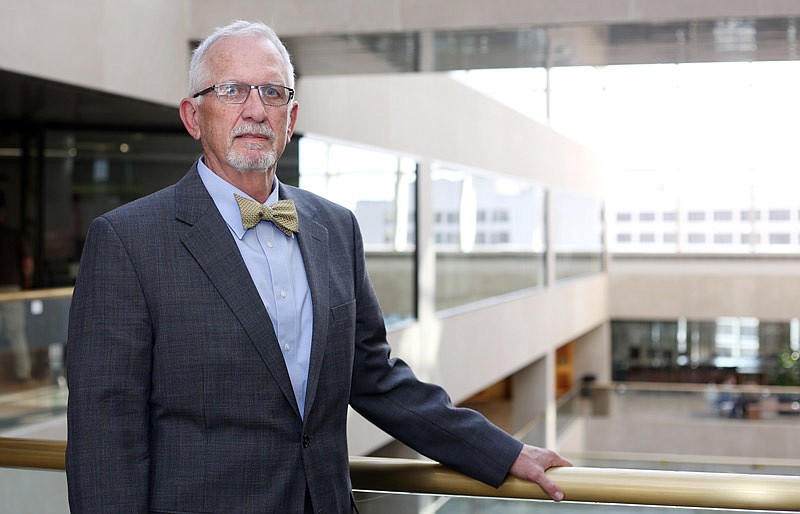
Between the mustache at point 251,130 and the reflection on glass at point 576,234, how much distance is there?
2334cm

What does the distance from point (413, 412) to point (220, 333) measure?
0.65 meters

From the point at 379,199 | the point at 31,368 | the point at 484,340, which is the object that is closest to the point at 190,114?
the point at 31,368

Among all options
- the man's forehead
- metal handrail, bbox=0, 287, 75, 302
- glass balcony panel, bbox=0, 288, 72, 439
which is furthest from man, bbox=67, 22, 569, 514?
metal handrail, bbox=0, 287, 75, 302

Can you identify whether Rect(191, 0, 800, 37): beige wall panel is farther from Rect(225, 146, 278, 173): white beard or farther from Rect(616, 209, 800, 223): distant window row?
Rect(616, 209, 800, 223): distant window row

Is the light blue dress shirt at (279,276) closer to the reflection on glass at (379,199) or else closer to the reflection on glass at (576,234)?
the reflection on glass at (379,199)

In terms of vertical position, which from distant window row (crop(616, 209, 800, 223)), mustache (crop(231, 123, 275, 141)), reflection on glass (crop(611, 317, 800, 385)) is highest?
distant window row (crop(616, 209, 800, 223))

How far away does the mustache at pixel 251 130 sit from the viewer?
7.59 ft

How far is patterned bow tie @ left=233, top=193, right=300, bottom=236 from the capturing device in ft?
7.68

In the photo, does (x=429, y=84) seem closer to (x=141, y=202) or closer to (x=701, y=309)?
(x=141, y=202)

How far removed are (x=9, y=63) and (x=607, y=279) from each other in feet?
91.1

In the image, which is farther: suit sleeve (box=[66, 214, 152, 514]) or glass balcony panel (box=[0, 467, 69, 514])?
glass balcony panel (box=[0, 467, 69, 514])

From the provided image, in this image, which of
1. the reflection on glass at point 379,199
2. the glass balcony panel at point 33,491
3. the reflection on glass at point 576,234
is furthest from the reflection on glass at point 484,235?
the glass balcony panel at point 33,491

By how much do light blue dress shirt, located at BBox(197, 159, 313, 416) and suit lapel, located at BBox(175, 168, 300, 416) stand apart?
40mm

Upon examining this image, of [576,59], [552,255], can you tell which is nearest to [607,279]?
[552,255]
